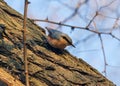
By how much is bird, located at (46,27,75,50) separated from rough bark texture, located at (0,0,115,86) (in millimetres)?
54

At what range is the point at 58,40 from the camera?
84.4 inches

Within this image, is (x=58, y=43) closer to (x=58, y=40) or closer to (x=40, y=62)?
(x=58, y=40)

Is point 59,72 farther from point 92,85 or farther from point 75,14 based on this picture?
point 75,14

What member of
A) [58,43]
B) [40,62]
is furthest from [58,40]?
[40,62]

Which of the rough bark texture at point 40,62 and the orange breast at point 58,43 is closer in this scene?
the rough bark texture at point 40,62

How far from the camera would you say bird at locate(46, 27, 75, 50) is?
7.04ft

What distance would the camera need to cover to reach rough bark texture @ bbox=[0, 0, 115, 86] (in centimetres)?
201

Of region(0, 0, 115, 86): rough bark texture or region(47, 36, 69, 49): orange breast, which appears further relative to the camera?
region(47, 36, 69, 49): orange breast

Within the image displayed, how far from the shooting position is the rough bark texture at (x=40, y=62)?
6.58 ft

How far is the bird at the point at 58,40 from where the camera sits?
2.14 meters

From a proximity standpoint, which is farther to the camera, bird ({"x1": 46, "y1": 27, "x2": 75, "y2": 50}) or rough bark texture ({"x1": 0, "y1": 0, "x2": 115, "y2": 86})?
bird ({"x1": 46, "y1": 27, "x2": 75, "y2": 50})

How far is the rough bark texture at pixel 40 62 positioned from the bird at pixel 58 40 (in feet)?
0.18

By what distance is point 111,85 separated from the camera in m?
2.21

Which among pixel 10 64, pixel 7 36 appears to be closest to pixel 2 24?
pixel 7 36
